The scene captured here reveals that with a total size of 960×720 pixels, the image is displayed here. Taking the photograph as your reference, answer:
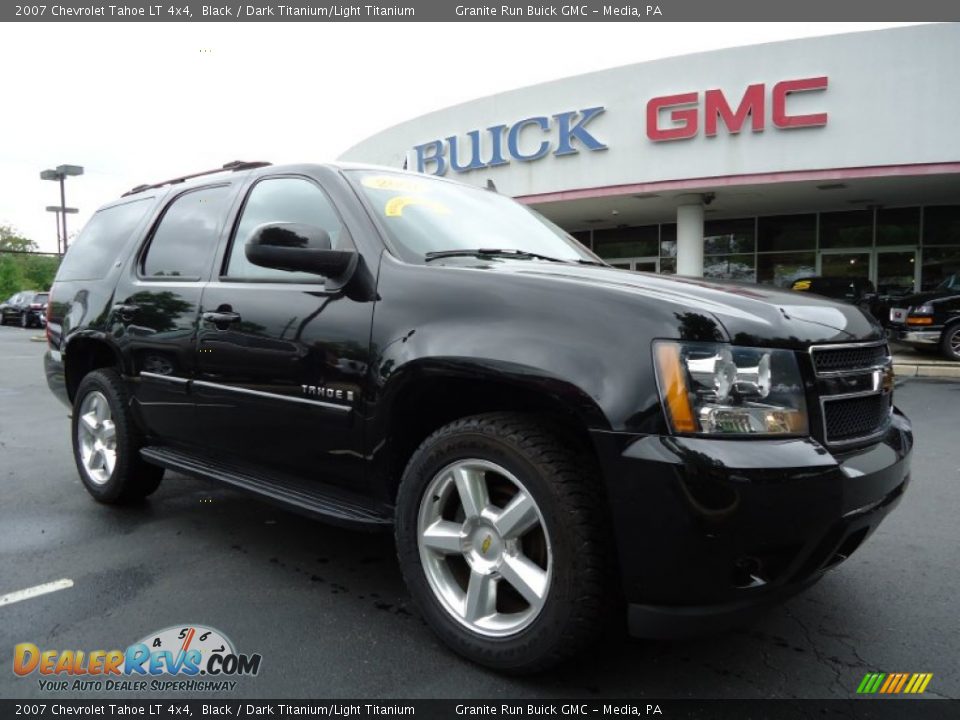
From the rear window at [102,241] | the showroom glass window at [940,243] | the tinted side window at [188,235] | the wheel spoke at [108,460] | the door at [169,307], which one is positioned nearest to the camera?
the door at [169,307]

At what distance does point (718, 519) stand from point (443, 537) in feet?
3.07

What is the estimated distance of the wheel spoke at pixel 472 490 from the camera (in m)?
2.29

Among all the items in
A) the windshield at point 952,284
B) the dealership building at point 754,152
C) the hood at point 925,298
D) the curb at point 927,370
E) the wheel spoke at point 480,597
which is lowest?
the curb at point 927,370

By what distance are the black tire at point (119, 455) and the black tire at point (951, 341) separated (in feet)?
38.7

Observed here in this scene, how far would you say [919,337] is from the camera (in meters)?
11.3

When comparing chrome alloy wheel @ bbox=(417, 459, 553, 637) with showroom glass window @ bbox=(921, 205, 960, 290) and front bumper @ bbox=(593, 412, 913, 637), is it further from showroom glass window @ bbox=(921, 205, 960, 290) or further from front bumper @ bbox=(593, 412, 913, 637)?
showroom glass window @ bbox=(921, 205, 960, 290)

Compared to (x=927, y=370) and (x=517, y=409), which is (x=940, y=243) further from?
(x=517, y=409)

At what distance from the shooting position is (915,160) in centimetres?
1278

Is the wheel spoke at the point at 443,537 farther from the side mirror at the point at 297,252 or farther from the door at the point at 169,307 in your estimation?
the door at the point at 169,307

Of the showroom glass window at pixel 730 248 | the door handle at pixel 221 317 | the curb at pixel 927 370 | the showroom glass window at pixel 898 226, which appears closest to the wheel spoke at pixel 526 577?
the door handle at pixel 221 317

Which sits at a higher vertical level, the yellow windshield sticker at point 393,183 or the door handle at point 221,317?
the yellow windshield sticker at point 393,183

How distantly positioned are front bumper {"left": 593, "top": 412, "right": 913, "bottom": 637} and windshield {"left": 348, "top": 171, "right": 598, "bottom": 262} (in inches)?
50.5

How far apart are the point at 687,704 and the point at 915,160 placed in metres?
13.9

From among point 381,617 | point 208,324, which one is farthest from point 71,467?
point 381,617
